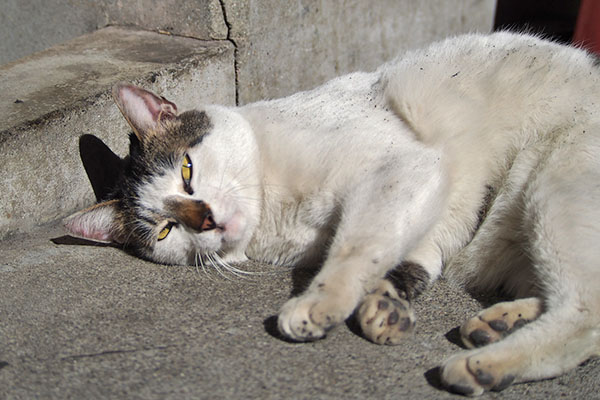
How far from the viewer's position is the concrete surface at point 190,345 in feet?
6.47

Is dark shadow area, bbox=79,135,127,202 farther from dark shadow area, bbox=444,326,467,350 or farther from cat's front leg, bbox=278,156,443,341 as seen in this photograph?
dark shadow area, bbox=444,326,467,350

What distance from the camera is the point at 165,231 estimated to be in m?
2.78

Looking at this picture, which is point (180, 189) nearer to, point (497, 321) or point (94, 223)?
point (94, 223)

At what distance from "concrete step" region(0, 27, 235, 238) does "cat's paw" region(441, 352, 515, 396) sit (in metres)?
2.17

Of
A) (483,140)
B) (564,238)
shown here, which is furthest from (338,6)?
(564,238)

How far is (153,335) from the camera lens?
224 centimetres

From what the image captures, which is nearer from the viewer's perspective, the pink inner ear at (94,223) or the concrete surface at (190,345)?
the concrete surface at (190,345)

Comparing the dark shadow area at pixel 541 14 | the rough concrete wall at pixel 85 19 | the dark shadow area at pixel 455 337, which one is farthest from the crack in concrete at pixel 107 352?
the dark shadow area at pixel 541 14

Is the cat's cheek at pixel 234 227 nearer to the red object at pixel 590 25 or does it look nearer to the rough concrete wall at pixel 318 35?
the rough concrete wall at pixel 318 35

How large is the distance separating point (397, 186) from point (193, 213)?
859 millimetres

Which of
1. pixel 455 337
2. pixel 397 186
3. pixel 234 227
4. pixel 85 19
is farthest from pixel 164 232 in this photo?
pixel 85 19

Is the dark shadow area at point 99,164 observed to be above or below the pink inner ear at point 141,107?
below

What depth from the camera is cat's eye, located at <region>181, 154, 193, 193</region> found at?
271 cm

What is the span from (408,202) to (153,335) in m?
1.11
